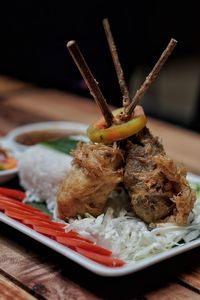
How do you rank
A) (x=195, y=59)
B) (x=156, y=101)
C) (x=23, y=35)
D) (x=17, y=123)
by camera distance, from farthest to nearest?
(x=195, y=59) < (x=156, y=101) < (x=23, y=35) < (x=17, y=123)

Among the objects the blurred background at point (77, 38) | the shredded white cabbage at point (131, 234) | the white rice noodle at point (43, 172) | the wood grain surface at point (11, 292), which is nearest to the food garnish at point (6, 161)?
the white rice noodle at point (43, 172)

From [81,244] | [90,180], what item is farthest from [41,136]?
[81,244]

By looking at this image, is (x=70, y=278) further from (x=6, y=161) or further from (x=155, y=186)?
(x=6, y=161)

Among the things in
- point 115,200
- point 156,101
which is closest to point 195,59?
point 156,101

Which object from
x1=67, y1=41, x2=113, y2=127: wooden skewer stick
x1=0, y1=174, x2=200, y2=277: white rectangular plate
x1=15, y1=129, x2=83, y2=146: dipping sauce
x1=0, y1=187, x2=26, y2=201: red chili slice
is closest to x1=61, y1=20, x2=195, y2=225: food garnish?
x1=67, y1=41, x2=113, y2=127: wooden skewer stick

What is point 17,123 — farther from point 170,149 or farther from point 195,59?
point 195,59

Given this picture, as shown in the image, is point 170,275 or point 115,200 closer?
point 170,275
